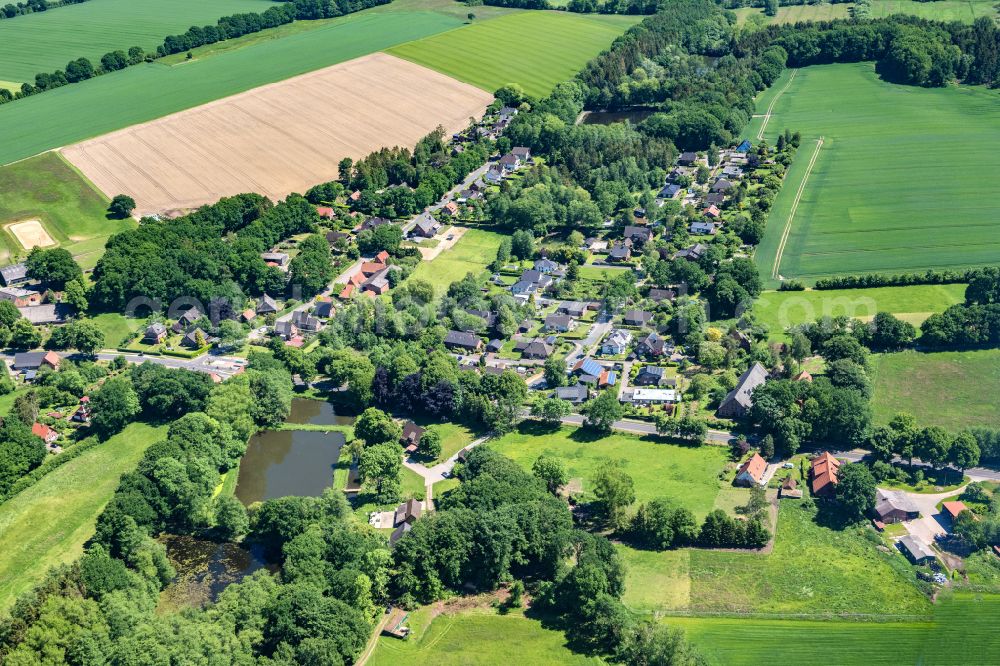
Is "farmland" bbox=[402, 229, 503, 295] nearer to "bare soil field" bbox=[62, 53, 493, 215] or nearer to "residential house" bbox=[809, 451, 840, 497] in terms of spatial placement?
"bare soil field" bbox=[62, 53, 493, 215]

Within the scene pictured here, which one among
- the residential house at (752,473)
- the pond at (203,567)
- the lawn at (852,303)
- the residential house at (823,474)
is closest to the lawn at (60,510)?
the pond at (203,567)

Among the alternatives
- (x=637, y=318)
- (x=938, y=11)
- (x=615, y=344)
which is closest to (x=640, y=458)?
(x=615, y=344)

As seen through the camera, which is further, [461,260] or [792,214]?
[792,214]

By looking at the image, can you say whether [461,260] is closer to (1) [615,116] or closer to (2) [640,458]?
(2) [640,458]

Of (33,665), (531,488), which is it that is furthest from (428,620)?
(33,665)

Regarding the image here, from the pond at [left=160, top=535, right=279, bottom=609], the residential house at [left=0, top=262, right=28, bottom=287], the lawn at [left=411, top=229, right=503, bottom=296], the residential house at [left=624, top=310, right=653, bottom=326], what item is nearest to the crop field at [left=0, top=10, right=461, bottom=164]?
the residential house at [left=0, top=262, right=28, bottom=287]

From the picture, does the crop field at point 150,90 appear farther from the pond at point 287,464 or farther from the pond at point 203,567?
the pond at point 203,567

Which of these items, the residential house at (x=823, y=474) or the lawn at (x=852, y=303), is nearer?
the residential house at (x=823, y=474)

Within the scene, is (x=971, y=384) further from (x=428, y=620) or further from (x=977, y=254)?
(x=428, y=620)
